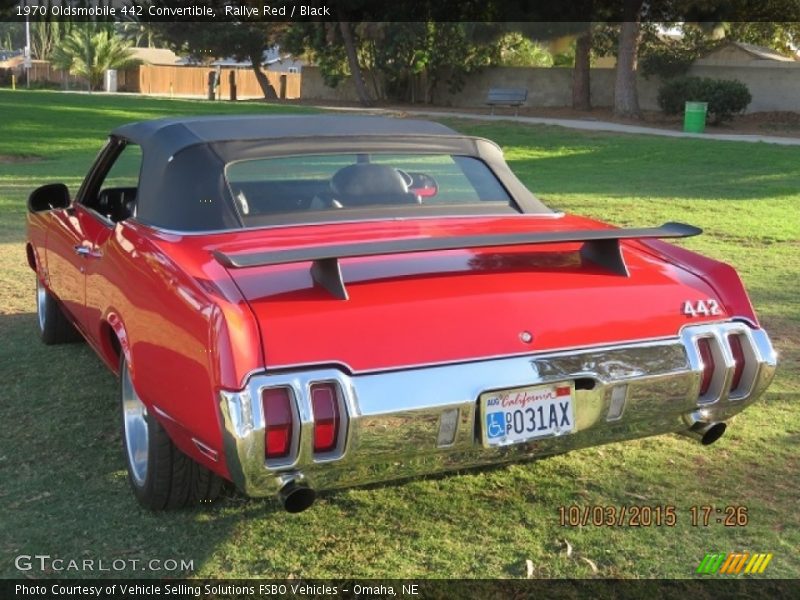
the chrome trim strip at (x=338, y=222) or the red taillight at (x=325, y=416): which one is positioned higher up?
the chrome trim strip at (x=338, y=222)

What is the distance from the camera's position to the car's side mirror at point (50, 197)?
5051 mm

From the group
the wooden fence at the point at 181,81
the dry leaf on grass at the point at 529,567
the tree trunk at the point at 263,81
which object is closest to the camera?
the dry leaf on grass at the point at 529,567

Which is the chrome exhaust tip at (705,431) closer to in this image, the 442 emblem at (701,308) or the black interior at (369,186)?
the 442 emblem at (701,308)

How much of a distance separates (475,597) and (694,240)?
22.2 ft

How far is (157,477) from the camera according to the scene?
3.42 meters

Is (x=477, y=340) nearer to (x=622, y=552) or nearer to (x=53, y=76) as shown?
(x=622, y=552)

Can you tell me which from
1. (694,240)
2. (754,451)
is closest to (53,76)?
(694,240)

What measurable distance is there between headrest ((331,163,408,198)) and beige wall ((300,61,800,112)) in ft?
90.7

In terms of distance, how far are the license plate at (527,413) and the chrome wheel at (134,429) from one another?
1.36 m

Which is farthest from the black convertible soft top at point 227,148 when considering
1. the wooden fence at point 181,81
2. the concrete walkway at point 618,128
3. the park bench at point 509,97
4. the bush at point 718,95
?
the wooden fence at point 181,81

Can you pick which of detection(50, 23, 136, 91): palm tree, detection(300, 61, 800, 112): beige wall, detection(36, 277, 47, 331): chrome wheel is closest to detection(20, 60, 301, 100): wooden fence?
detection(50, 23, 136, 91): palm tree

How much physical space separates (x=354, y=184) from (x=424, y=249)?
3.39 ft

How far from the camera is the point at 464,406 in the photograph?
9.73 ft

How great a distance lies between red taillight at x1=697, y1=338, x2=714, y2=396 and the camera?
3.33m
